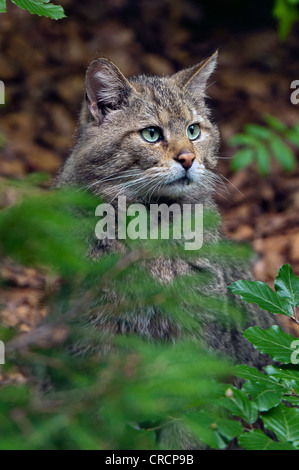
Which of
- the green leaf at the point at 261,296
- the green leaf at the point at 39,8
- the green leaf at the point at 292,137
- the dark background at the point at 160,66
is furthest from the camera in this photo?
the dark background at the point at 160,66

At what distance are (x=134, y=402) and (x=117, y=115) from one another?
7.95 feet

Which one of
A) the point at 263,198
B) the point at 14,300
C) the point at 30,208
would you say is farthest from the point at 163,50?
the point at 30,208

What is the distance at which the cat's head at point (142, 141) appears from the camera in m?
3.17

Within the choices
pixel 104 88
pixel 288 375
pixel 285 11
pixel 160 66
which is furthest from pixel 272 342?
pixel 160 66

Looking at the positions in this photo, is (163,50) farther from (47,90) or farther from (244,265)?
(244,265)

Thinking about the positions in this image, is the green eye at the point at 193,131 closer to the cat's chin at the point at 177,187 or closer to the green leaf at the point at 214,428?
the cat's chin at the point at 177,187

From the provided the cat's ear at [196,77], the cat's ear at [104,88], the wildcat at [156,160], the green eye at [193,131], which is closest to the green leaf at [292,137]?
the cat's ear at [196,77]

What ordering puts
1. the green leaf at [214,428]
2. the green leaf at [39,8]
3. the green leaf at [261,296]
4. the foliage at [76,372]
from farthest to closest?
the green leaf at [261,296] → the green leaf at [39,8] → the green leaf at [214,428] → the foliage at [76,372]

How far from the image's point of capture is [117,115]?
3438 millimetres

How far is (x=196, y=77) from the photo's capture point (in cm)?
367

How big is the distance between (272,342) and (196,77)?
2.01 meters

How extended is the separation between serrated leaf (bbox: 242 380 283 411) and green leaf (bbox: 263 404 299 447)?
50mm

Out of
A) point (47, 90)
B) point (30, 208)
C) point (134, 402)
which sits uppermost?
point (47, 90)

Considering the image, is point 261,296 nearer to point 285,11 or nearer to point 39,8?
point 39,8
